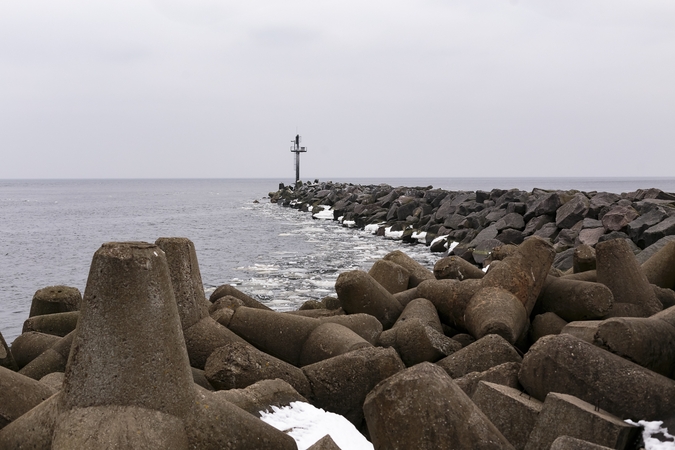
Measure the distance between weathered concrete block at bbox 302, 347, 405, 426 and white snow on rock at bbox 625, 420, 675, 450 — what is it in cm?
150

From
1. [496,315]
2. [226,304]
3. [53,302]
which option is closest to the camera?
[496,315]

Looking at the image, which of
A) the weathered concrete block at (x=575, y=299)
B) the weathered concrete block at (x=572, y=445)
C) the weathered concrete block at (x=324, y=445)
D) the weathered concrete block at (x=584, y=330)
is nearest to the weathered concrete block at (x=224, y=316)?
the weathered concrete block at (x=324, y=445)

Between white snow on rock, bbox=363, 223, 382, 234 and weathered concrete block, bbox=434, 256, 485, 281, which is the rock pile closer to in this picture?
weathered concrete block, bbox=434, 256, 485, 281

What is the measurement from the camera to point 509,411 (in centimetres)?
340

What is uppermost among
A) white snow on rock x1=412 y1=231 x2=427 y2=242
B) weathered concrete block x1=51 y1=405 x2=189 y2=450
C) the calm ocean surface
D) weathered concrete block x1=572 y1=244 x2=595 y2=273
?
weathered concrete block x1=572 y1=244 x2=595 y2=273

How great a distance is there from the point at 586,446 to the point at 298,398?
→ 5.30 feet

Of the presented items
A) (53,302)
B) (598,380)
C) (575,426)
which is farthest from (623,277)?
(53,302)

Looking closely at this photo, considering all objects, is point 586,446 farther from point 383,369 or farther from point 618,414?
point 383,369

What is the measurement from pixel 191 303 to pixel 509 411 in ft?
7.76

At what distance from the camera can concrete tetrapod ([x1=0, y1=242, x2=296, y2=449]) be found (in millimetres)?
2596

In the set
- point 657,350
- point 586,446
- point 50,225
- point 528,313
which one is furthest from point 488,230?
point 50,225

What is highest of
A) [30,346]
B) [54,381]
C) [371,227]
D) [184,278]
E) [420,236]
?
[184,278]

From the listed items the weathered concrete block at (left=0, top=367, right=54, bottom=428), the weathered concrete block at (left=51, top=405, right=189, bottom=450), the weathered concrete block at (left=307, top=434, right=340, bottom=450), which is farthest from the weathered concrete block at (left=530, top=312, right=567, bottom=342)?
the weathered concrete block at (left=0, top=367, right=54, bottom=428)

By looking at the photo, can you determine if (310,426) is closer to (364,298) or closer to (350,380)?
(350,380)
